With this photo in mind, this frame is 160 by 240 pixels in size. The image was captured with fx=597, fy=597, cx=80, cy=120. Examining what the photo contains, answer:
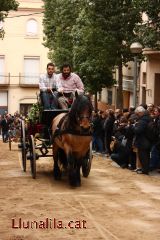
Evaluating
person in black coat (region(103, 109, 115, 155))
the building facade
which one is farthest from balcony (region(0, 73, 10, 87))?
person in black coat (region(103, 109, 115, 155))

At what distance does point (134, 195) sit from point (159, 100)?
688 inches

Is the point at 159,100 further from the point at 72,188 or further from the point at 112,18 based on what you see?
the point at 72,188

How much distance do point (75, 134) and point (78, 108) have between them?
0.57 meters

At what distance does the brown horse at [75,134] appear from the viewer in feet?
39.6

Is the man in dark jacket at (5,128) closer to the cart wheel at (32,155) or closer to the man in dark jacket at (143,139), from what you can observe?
the man in dark jacket at (143,139)

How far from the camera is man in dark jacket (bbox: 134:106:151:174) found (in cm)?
1500

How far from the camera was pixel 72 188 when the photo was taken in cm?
1252

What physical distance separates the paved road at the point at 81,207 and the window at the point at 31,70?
3556 cm

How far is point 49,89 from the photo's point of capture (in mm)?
14000

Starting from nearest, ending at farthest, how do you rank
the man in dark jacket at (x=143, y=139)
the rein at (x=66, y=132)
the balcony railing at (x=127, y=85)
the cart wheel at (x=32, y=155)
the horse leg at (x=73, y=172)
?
the rein at (x=66, y=132), the horse leg at (x=73, y=172), the cart wheel at (x=32, y=155), the man in dark jacket at (x=143, y=139), the balcony railing at (x=127, y=85)

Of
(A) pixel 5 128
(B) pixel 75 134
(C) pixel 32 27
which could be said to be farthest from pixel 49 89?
(C) pixel 32 27

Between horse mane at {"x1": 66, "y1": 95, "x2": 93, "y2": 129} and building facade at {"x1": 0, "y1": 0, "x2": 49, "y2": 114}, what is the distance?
1483 inches

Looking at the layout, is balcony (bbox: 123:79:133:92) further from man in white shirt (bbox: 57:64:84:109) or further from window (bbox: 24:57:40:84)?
man in white shirt (bbox: 57:64:84:109)

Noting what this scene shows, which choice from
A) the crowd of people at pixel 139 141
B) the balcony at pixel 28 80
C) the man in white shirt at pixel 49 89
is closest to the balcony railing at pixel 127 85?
the balcony at pixel 28 80
